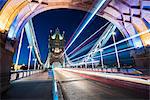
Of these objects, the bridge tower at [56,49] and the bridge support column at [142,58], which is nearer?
the bridge support column at [142,58]

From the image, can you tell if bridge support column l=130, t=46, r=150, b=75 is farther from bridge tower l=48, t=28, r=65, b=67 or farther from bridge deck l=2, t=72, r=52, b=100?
bridge tower l=48, t=28, r=65, b=67

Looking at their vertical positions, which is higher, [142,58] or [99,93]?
[142,58]

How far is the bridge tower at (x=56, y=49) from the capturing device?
156125 millimetres

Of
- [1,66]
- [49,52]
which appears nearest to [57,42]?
[49,52]

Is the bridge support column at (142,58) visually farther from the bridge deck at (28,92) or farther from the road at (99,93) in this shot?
the bridge deck at (28,92)

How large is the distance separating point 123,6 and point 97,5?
9.60 ft

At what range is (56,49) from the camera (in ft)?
568

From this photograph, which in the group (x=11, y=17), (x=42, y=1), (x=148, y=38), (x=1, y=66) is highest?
(x=42, y=1)

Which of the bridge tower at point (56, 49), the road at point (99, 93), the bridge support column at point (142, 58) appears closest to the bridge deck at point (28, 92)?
the road at point (99, 93)

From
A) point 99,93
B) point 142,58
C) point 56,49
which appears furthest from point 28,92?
point 56,49

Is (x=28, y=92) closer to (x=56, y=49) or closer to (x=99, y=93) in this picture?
(x=99, y=93)

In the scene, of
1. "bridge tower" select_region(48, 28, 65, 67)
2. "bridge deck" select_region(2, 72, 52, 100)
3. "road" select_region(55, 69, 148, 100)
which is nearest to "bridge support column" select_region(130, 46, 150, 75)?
"road" select_region(55, 69, 148, 100)

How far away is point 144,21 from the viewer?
20.6 meters

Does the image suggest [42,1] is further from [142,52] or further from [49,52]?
[49,52]
